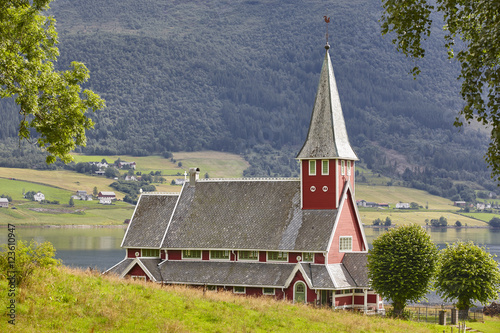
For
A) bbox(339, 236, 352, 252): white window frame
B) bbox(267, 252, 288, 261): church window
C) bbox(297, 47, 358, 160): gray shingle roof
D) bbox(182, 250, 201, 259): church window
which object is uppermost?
bbox(297, 47, 358, 160): gray shingle roof

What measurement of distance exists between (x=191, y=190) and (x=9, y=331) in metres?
43.3

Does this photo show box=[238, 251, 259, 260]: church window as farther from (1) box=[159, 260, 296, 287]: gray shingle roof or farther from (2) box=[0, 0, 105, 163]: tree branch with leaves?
(2) box=[0, 0, 105, 163]: tree branch with leaves

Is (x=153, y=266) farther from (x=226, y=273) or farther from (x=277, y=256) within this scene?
(x=277, y=256)

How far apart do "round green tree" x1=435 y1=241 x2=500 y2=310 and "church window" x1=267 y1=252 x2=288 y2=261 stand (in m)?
12.0

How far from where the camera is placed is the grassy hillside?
28.3 meters

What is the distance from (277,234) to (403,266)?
11.6 metres

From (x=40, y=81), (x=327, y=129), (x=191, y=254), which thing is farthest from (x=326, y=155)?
(x=40, y=81)

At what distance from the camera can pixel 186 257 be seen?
63.7 metres

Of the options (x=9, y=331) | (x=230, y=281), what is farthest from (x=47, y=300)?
(x=230, y=281)

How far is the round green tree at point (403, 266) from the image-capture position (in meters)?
53.4

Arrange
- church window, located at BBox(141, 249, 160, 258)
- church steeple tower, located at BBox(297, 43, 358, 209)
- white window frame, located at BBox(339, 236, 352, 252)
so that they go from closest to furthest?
1. white window frame, located at BBox(339, 236, 352, 252)
2. church steeple tower, located at BBox(297, 43, 358, 209)
3. church window, located at BBox(141, 249, 160, 258)

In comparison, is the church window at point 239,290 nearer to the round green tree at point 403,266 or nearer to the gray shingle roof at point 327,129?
the round green tree at point 403,266

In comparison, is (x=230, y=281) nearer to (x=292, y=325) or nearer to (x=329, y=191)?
(x=329, y=191)

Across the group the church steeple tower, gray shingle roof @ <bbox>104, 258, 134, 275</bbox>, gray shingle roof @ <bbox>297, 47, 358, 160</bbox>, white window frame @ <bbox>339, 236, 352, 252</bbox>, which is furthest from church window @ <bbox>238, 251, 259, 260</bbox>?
gray shingle roof @ <bbox>104, 258, 134, 275</bbox>
